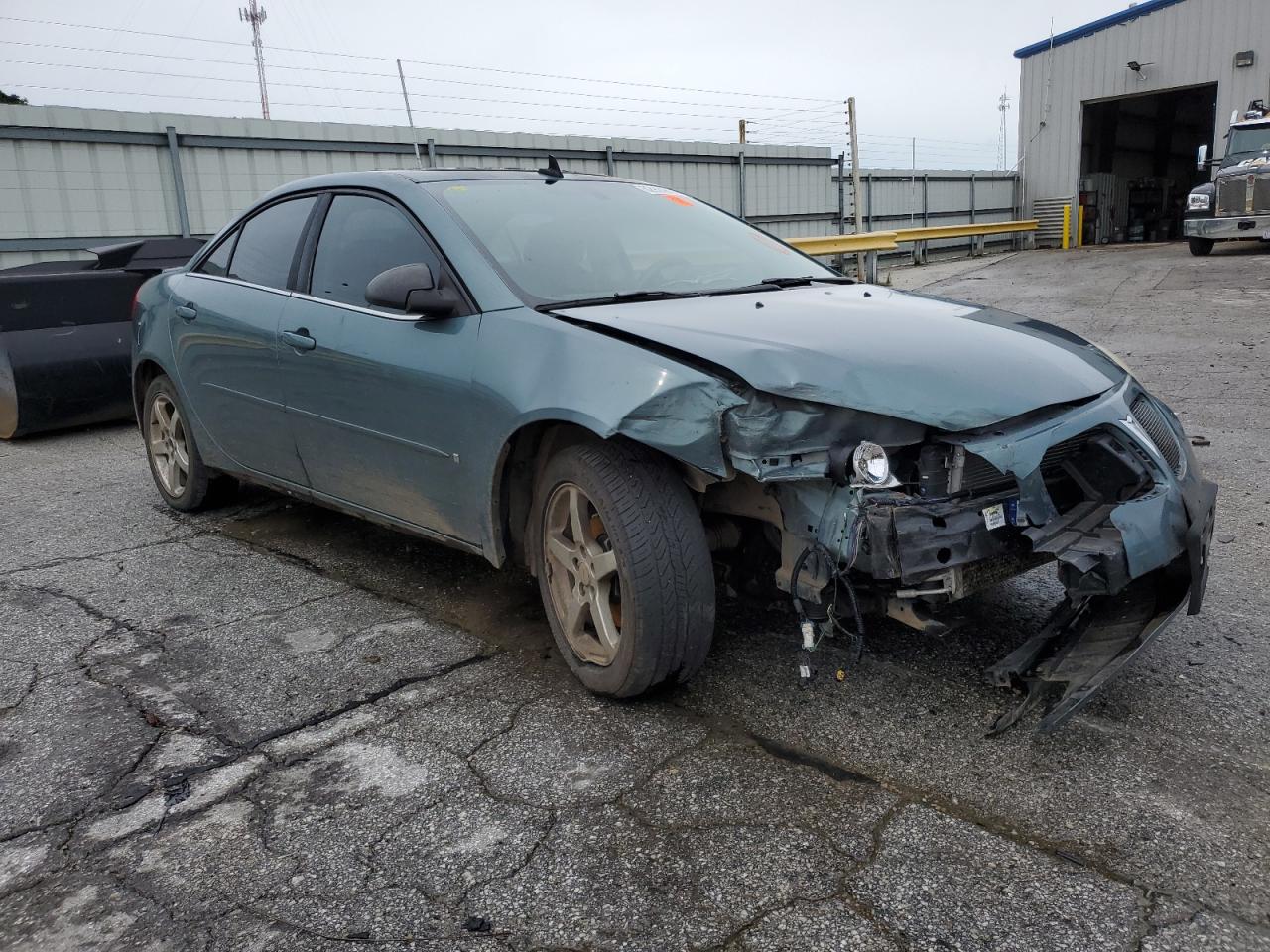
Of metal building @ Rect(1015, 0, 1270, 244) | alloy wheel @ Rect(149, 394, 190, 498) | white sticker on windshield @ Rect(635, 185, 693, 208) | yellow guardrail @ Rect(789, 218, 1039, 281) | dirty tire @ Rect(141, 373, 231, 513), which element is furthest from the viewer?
metal building @ Rect(1015, 0, 1270, 244)

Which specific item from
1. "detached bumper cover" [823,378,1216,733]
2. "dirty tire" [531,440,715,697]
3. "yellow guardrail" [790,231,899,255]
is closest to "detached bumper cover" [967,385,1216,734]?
"detached bumper cover" [823,378,1216,733]

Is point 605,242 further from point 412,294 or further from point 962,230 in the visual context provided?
point 962,230

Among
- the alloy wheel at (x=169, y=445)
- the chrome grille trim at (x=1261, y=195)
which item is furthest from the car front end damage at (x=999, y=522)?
the chrome grille trim at (x=1261, y=195)

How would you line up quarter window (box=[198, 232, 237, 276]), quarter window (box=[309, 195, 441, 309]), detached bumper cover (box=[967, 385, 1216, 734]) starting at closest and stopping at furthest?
detached bumper cover (box=[967, 385, 1216, 734]) → quarter window (box=[309, 195, 441, 309]) → quarter window (box=[198, 232, 237, 276])

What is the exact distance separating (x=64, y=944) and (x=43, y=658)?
175 centimetres

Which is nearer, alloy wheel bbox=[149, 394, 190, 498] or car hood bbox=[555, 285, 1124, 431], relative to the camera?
car hood bbox=[555, 285, 1124, 431]

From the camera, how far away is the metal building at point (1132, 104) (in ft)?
73.0

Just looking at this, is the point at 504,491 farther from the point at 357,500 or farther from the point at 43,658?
the point at 43,658

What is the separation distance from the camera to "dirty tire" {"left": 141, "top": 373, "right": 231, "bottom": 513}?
16.7 feet

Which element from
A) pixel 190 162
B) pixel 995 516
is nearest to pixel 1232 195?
pixel 190 162

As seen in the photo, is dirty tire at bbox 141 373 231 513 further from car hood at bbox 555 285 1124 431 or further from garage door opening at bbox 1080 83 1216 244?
garage door opening at bbox 1080 83 1216 244

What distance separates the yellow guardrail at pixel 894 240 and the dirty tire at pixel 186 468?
10.2ft

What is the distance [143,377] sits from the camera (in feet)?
18.0

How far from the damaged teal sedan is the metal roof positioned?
2380 centimetres
